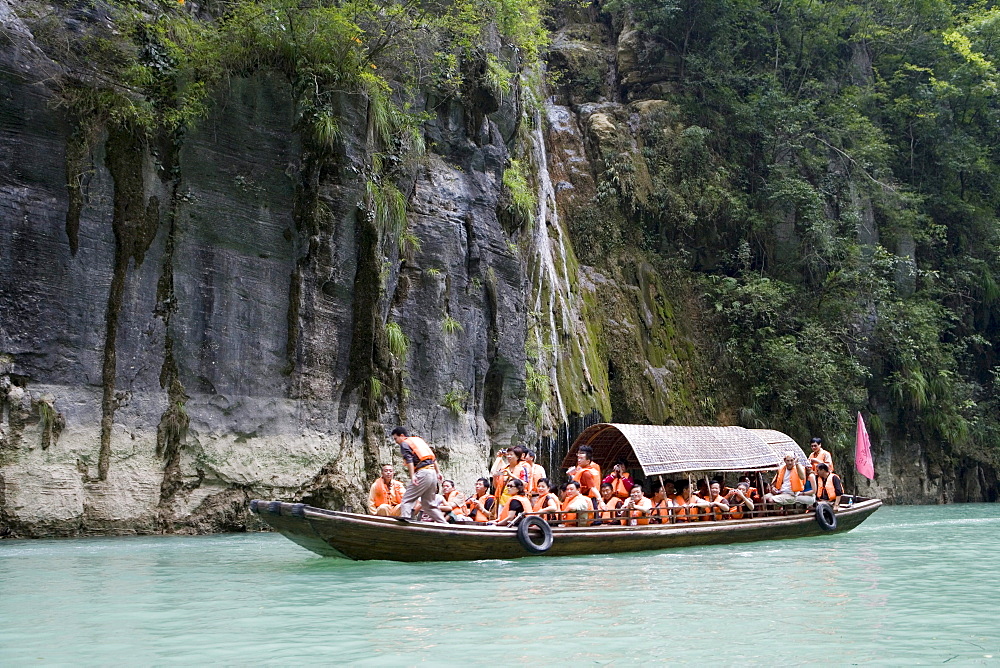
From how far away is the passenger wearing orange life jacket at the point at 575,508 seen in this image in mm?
11844

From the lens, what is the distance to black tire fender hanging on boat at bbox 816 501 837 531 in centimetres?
1417

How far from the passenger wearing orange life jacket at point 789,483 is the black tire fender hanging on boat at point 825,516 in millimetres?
392

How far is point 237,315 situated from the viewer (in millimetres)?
14516

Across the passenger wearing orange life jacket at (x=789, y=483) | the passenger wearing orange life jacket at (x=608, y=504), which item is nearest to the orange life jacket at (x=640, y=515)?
the passenger wearing orange life jacket at (x=608, y=504)

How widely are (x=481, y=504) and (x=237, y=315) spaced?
16.8 feet

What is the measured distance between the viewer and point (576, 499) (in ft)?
39.3

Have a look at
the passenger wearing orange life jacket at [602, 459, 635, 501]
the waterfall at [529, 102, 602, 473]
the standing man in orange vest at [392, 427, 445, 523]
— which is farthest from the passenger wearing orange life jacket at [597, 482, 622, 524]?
the waterfall at [529, 102, 602, 473]

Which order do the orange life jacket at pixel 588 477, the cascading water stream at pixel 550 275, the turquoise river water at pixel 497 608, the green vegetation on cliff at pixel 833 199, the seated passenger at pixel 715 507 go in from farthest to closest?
the green vegetation on cliff at pixel 833 199, the cascading water stream at pixel 550 275, the orange life jacket at pixel 588 477, the seated passenger at pixel 715 507, the turquoise river water at pixel 497 608

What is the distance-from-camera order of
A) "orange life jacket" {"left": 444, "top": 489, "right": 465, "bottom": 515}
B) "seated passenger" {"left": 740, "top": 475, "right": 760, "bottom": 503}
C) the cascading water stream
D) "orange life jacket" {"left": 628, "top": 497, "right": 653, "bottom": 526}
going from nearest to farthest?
"orange life jacket" {"left": 444, "top": 489, "right": 465, "bottom": 515} → "orange life jacket" {"left": 628, "top": 497, "right": 653, "bottom": 526} → "seated passenger" {"left": 740, "top": 475, "right": 760, "bottom": 503} → the cascading water stream

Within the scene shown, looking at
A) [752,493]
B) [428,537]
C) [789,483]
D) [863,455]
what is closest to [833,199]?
[863,455]

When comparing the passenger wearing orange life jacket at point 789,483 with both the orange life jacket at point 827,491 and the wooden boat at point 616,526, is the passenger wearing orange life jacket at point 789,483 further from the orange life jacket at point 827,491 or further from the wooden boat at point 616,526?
the orange life jacket at point 827,491

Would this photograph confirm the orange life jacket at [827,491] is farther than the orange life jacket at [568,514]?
Yes

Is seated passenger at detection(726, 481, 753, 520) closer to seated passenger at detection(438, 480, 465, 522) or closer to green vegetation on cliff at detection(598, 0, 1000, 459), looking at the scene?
seated passenger at detection(438, 480, 465, 522)

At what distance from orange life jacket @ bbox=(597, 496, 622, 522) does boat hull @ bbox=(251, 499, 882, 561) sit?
0.55m
